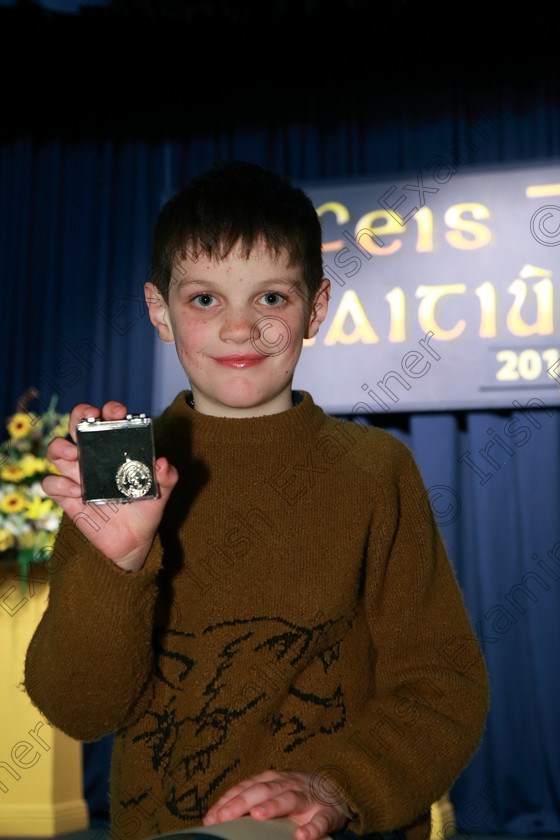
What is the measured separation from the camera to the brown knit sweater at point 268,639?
0.75m

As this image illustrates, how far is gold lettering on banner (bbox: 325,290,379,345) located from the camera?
9.50 ft

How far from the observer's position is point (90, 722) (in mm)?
785

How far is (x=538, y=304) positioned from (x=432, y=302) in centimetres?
34

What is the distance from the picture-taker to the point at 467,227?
2.89 metres

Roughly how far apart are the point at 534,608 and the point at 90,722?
2.25m

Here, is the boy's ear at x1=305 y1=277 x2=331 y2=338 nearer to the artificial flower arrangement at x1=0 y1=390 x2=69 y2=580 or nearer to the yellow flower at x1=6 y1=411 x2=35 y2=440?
the artificial flower arrangement at x1=0 y1=390 x2=69 y2=580

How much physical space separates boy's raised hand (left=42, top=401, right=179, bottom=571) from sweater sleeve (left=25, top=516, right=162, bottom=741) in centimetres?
1

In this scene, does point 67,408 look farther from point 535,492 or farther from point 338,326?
point 535,492

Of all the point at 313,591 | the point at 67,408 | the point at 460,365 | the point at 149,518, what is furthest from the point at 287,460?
the point at 67,408

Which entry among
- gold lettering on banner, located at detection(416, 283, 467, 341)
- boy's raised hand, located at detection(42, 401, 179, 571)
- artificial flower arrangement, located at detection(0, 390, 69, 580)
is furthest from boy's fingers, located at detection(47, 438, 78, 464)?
gold lettering on banner, located at detection(416, 283, 467, 341)

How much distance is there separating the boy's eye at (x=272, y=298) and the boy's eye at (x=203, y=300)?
0.06m

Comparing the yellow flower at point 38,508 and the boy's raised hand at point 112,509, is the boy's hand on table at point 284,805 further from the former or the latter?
the yellow flower at point 38,508

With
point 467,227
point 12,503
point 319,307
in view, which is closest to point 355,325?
point 467,227

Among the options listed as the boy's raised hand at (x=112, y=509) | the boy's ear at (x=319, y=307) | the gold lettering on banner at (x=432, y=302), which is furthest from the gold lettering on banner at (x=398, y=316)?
the boy's raised hand at (x=112, y=509)
